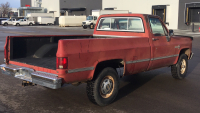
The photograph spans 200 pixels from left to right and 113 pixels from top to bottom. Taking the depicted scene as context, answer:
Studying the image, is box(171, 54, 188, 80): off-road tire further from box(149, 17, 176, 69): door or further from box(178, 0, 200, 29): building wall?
box(178, 0, 200, 29): building wall

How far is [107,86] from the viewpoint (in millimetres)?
5070

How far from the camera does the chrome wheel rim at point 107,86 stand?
16.4ft

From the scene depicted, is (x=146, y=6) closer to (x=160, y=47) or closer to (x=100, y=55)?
(x=160, y=47)

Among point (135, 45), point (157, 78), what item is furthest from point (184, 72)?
point (135, 45)

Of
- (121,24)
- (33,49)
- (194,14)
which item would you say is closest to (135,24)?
(121,24)

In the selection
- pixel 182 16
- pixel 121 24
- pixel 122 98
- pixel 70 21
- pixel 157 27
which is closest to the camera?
pixel 122 98

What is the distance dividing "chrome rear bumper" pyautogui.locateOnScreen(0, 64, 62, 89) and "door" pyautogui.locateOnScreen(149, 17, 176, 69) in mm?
2749

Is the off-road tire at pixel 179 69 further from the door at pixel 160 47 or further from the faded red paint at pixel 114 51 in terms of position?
the door at pixel 160 47

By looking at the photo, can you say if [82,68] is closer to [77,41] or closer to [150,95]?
[77,41]

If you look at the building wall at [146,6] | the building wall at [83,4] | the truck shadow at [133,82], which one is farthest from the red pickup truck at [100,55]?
the building wall at [83,4]

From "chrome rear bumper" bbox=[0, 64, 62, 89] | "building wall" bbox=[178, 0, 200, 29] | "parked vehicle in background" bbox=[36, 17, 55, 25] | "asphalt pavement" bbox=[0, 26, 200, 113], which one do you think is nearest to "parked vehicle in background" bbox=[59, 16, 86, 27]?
"parked vehicle in background" bbox=[36, 17, 55, 25]

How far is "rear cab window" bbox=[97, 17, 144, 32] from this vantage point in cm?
625

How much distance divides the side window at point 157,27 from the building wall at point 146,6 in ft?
109

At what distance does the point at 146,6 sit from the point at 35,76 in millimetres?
39683
